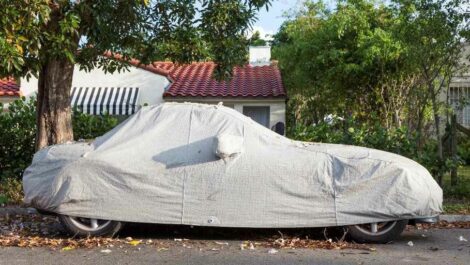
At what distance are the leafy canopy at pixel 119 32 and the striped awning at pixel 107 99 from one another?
6571 mm

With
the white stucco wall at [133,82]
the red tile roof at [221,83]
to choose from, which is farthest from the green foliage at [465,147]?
the white stucco wall at [133,82]

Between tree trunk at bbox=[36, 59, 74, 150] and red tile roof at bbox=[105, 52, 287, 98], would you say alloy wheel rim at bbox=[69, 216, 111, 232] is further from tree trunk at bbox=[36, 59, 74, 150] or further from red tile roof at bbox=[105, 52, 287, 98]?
red tile roof at bbox=[105, 52, 287, 98]

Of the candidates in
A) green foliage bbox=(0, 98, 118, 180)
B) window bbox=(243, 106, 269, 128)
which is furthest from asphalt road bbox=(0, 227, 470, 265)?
window bbox=(243, 106, 269, 128)

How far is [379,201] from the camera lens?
6977 millimetres

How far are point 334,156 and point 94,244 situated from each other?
2830 millimetres

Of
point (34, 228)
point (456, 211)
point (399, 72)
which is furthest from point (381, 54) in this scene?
point (34, 228)

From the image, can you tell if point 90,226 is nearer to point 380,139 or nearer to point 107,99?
point 380,139

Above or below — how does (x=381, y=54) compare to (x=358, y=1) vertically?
below

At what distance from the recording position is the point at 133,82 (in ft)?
63.5

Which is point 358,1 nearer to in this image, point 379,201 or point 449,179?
point 449,179

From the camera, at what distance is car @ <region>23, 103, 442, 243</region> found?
6.98m


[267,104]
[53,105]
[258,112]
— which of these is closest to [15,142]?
[53,105]

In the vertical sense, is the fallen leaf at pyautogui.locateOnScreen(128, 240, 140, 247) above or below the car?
below

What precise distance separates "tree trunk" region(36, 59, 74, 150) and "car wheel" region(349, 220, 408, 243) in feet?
18.1
